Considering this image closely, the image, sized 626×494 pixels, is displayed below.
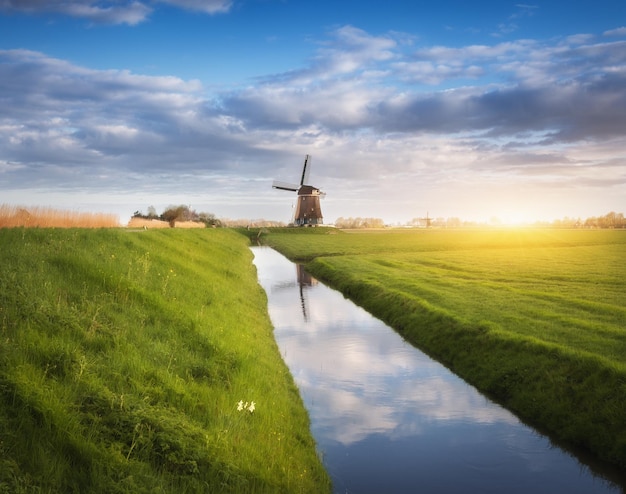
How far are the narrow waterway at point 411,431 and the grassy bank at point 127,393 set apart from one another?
1137 millimetres

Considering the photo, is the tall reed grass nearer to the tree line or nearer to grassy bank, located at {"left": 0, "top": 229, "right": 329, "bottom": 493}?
grassy bank, located at {"left": 0, "top": 229, "right": 329, "bottom": 493}

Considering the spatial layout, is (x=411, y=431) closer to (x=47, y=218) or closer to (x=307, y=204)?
(x=47, y=218)

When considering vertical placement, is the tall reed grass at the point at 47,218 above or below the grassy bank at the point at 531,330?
above

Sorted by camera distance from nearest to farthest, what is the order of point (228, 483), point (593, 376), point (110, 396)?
point (228, 483)
point (110, 396)
point (593, 376)

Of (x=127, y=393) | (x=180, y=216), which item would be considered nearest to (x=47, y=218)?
(x=127, y=393)

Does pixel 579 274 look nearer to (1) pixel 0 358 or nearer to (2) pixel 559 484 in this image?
(2) pixel 559 484

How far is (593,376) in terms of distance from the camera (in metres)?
14.0

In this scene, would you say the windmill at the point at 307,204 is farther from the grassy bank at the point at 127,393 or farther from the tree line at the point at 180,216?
the grassy bank at the point at 127,393

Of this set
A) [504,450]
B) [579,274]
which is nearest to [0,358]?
[504,450]

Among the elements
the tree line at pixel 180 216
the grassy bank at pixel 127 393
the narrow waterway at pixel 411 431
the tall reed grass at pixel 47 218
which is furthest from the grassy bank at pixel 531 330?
the tree line at pixel 180 216

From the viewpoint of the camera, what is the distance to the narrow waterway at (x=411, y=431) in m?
11.1

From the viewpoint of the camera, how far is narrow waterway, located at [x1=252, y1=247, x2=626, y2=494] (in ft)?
36.5

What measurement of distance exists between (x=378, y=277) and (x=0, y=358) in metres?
30.8

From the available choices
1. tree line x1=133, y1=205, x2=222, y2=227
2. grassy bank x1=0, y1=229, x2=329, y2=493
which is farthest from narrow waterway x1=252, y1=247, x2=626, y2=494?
tree line x1=133, y1=205, x2=222, y2=227
